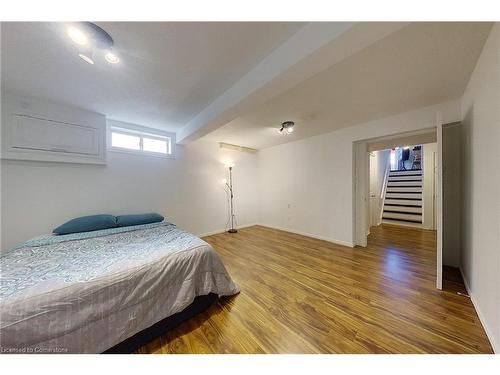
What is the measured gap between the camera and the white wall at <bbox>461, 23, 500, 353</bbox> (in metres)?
1.15

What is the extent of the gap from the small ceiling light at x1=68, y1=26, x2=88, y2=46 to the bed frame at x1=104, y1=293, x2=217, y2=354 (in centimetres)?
220

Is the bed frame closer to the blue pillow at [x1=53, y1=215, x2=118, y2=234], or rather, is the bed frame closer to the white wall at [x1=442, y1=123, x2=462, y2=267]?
the blue pillow at [x1=53, y1=215, x2=118, y2=234]

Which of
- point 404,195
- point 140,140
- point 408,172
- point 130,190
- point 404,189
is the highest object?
point 140,140

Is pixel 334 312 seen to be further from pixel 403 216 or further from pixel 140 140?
pixel 403 216

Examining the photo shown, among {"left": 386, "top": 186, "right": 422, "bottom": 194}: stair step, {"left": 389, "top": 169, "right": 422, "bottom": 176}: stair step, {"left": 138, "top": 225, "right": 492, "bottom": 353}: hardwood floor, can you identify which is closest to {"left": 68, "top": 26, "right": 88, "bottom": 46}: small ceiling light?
{"left": 138, "top": 225, "right": 492, "bottom": 353}: hardwood floor

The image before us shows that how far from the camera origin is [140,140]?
128 inches

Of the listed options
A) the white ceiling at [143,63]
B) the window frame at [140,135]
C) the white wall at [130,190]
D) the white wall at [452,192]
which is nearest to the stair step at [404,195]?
the white wall at [452,192]

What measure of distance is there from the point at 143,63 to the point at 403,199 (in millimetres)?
7195

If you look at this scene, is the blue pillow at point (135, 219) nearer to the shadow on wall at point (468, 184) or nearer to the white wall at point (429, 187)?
the shadow on wall at point (468, 184)

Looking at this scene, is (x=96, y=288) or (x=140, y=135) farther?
(x=140, y=135)

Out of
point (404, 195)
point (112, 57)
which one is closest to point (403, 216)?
point (404, 195)

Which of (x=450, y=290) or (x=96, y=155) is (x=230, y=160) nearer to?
(x=96, y=155)
